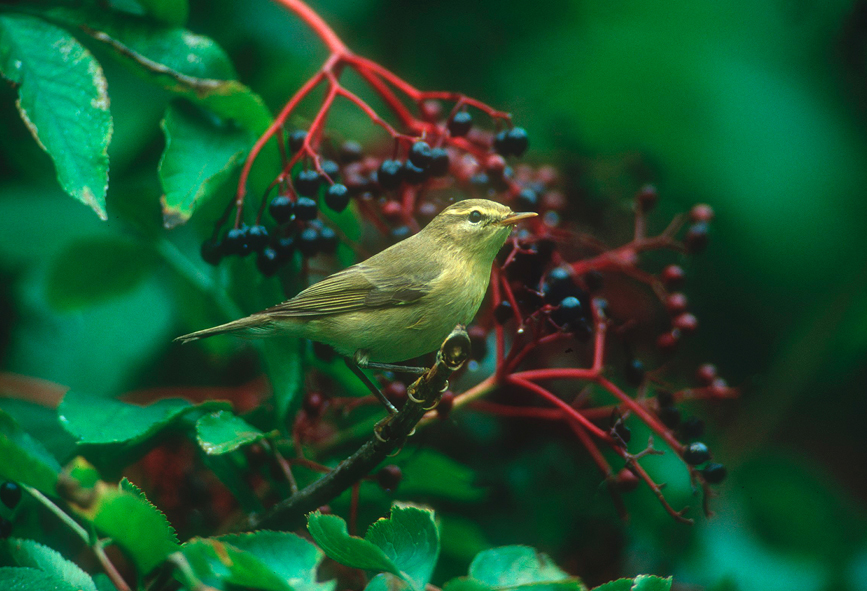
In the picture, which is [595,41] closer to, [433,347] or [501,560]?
[433,347]

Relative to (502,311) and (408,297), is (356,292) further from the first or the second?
(502,311)

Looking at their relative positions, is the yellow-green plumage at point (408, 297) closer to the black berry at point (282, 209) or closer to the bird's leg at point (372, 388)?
the bird's leg at point (372, 388)

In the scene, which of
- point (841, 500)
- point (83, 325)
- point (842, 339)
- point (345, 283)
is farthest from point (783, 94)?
point (83, 325)

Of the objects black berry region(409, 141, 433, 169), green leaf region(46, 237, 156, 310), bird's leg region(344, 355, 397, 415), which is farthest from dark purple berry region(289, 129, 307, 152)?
green leaf region(46, 237, 156, 310)

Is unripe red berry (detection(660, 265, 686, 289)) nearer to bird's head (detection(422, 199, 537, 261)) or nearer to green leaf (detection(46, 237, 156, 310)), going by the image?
bird's head (detection(422, 199, 537, 261))

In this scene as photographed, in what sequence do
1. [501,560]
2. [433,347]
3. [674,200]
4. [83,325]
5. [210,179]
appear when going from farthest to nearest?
[674,200] → [83,325] → [210,179] → [433,347] → [501,560]

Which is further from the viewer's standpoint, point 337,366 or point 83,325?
point 83,325
